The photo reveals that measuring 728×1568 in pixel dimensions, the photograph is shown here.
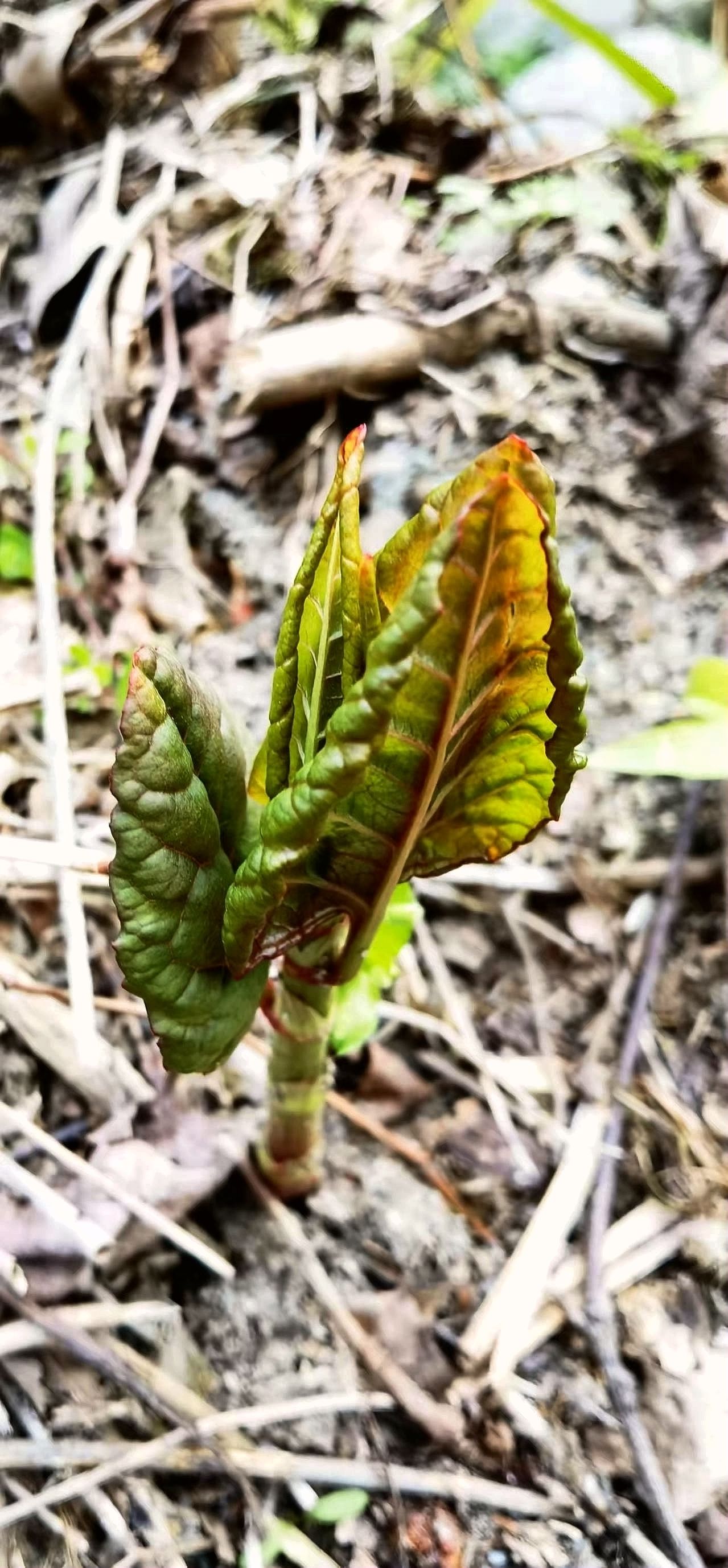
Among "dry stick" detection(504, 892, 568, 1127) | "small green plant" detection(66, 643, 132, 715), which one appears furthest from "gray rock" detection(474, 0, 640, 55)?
"dry stick" detection(504, 892, 568, 1127)

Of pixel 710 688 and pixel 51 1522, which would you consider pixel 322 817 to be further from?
pixel 710 688

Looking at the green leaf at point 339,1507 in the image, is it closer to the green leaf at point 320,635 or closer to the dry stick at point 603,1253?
the dry stick at point 603,1253

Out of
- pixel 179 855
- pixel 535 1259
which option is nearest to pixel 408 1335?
pixel 535 1259

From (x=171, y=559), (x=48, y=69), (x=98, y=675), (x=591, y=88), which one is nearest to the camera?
(x=98, y=675)

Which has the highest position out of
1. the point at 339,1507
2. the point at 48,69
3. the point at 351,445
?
the point at 48,69

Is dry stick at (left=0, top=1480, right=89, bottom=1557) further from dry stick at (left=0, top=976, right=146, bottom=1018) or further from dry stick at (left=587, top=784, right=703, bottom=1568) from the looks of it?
dry stick at (left=587, top=784, right=703, bottom=1568)

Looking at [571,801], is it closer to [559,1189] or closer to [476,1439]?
[559,1189]

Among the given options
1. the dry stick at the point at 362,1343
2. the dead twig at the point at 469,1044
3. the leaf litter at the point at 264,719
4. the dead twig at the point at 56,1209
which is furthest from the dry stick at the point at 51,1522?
the dead twig at the point at 469,1044
